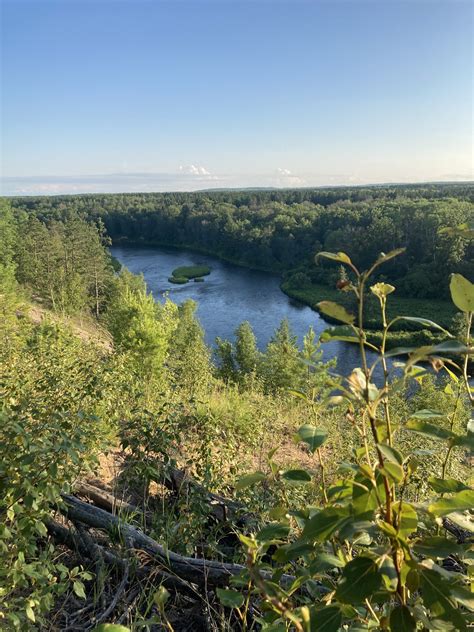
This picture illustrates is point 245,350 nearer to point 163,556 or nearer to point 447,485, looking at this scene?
point 163,556

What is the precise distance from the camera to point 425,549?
0.64m

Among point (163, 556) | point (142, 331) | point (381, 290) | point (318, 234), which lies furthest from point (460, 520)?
point (318, 234)

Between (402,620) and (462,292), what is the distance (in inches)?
19.3

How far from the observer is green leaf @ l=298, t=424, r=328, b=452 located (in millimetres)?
627

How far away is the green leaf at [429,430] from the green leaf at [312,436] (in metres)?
0.15

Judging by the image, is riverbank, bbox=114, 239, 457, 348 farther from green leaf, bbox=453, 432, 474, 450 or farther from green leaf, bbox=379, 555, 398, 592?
green leaf, bbox=379, 555, 398, 592

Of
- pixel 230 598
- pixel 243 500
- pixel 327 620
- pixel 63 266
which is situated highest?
pixel 327 620

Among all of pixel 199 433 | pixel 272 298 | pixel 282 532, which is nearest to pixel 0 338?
pixel 199 433

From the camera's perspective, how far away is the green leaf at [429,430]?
68 cm

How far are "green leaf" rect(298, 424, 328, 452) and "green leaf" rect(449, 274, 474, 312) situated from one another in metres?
0.29

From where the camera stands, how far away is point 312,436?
0.65 m

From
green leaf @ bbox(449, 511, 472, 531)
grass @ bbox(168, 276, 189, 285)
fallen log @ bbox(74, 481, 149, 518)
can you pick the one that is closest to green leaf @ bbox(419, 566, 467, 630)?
green leaf @ bbox(449, 511, 472, 531)

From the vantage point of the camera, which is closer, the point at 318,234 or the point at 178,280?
the point at 178,280

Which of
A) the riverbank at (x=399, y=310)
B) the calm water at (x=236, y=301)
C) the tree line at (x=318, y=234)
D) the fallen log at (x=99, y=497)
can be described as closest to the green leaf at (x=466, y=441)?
the fallen log at (x=99, y=497)
